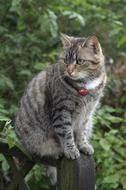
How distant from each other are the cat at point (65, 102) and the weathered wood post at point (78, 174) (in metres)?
0.35

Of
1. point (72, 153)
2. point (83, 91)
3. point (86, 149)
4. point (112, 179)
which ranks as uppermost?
point (83, 91)

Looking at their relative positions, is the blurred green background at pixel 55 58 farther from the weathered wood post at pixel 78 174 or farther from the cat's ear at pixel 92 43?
the cat's ear at pixel 92 43

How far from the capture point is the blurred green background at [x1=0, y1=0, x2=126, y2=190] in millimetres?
3523

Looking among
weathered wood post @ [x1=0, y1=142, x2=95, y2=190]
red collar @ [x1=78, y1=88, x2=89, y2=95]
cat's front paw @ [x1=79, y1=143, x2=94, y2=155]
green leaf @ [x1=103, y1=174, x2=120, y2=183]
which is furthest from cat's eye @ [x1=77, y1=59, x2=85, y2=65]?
green leaf @ [x1=103, y1=174, x2=120, y2=183]

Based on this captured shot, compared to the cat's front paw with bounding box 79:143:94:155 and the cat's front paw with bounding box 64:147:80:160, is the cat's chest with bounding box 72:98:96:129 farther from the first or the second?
the cat's front paw with bounding box 64:147:80:160

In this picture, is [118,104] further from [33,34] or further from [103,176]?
[103,176]

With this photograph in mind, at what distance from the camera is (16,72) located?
4.59 meters

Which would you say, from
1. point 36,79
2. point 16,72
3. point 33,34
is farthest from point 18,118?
point 33,34

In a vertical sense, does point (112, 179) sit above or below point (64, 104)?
below

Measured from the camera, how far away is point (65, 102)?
2967 millimetres

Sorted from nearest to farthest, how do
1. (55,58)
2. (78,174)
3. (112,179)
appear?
(78,174) < (112,179) < (55,58)

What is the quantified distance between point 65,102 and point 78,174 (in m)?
0.68

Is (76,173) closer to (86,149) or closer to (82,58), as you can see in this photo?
(86,149)

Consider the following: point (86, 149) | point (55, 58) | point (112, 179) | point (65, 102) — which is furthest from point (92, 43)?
point (55, 58)
